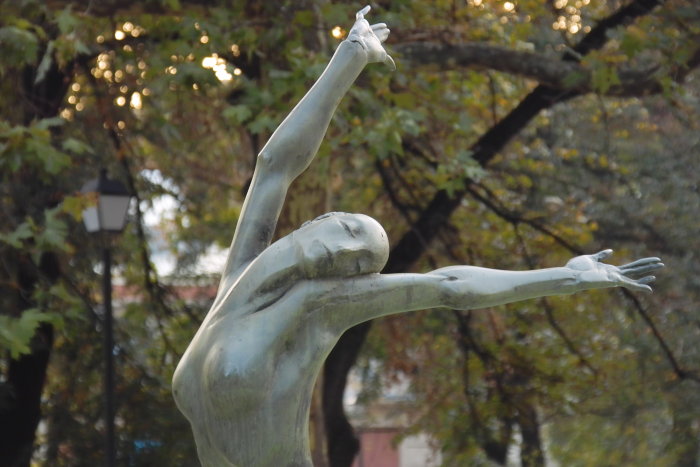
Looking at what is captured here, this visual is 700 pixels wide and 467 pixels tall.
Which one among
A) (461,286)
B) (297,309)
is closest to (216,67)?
(297,309)

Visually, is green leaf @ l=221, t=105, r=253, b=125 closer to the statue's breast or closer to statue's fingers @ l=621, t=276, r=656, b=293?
the statue's breast

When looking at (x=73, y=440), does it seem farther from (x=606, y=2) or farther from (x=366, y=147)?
(x=606, y=2)

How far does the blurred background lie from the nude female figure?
4.29 meters

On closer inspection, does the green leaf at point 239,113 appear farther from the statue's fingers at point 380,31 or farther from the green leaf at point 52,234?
the statue's fingers at point 380,31

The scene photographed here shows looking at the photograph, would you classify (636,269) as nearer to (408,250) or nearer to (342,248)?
(342,248)

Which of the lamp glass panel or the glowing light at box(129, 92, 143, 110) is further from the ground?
the glowing light at box(129, 92, 143, 110)

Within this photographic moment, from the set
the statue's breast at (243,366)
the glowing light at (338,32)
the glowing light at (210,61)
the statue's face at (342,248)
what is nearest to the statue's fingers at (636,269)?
the statue's face at (342,248)

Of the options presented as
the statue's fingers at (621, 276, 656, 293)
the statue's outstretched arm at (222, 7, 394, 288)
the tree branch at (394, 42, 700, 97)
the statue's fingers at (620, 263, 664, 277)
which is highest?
the tree branch at (394, 42, 700, 97)

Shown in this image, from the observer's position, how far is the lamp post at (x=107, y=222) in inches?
422

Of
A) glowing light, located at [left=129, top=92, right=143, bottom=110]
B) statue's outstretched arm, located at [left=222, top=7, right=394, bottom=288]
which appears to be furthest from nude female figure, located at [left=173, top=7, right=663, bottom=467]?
glowing light, located at [left=129, top=92, right=143, bottom=110]

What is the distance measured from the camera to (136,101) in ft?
44.4

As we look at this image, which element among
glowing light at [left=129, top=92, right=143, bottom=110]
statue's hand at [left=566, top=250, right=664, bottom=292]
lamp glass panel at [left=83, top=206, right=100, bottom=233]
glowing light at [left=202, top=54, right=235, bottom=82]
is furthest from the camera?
glowing light at [left=129, top=92, right=143, bottom=110]

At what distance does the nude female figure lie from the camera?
4637 mm

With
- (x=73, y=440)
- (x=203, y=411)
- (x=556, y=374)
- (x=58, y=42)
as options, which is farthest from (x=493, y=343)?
(x=203, y=411)
